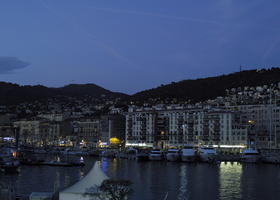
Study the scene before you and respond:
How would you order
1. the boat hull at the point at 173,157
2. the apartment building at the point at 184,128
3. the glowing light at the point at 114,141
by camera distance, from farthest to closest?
the glowing light at the point at 114,141
the apartment building at the point at 184,128
the boat hull at the point at 173,157

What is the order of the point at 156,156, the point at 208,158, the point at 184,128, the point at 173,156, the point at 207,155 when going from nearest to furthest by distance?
the point at 208,158 → the point at 207,155 → the point at 173,156 → the point at 156,156 → the point at 184,128

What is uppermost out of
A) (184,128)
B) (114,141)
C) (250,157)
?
(184,128)

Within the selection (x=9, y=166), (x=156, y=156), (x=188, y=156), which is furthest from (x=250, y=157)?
(x=9, y=166)

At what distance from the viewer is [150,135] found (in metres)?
130

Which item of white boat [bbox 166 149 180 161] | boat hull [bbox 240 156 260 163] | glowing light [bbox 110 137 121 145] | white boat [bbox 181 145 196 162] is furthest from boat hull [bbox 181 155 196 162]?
glowing light [bbox 110 137 121 145]

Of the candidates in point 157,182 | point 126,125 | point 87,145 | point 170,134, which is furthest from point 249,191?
point 87,145

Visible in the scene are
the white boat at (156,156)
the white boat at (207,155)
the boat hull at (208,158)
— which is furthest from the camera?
the white boat at (156,156)

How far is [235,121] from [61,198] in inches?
3824

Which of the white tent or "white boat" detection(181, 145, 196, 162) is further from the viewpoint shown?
"white boat" detection(181, 145, 196, 162)

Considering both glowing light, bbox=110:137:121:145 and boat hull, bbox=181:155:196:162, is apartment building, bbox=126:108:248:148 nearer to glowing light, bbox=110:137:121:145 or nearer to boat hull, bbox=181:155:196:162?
glowing light, bbox=110:137:121:145

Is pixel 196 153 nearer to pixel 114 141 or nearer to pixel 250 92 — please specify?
pixel 114 141

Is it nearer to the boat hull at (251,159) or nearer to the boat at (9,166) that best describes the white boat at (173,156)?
the boat hull at (251,159)

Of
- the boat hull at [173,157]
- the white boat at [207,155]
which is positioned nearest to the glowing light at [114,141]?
the boat hull at [173,157]

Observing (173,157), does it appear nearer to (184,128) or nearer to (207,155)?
(207,155)
